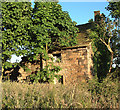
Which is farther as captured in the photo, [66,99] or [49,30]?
[49,30]

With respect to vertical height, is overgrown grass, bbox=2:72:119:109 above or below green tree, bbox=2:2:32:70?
below

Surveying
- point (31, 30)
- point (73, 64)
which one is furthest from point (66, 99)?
point (73, 64)

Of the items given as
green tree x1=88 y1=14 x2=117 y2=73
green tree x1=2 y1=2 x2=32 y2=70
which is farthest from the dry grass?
green tree x1=88 y1=14 x2=117 y2=73

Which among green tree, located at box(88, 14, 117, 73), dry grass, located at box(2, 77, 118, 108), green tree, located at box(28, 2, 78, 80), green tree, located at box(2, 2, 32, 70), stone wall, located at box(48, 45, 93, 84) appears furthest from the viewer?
green tree, located at box(88, 14, 117, 73)

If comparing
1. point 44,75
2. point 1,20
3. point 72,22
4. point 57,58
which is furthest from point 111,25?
point 1,20

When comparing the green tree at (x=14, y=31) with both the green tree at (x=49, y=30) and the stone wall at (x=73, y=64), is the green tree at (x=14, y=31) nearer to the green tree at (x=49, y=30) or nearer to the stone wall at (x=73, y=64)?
the green tree at (x=49, y=30)

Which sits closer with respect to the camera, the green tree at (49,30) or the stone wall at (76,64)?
the green tree at (49,30)

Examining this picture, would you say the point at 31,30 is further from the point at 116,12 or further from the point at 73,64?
the point at 116,12

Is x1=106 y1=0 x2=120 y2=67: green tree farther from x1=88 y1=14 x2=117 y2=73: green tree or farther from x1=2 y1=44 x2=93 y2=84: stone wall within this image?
x1=2 y1=44 x2=93 y2=84: stone wall

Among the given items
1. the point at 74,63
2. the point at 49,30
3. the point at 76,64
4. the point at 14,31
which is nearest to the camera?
the point at 14,31

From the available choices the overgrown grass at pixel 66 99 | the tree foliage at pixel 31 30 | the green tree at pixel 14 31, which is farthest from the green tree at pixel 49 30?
the overgrown grass at pixel 66 99

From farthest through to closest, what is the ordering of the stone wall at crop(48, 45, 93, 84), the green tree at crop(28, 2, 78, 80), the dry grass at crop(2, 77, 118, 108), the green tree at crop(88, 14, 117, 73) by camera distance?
the green tree at crop(88, 14, 117, 73) → the stone wall at crop(48, 45, 93, 84) → the green tree at crop(28, 2, 78, 80) → the dry grass at crop(2, 77, 118, 108)

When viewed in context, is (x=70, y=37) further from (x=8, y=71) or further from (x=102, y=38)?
(x=8, y=71)

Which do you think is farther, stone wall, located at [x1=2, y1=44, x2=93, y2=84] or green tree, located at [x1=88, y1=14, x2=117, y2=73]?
green tree, located at [x1=88, y1=14, x2=117, y2=73]
